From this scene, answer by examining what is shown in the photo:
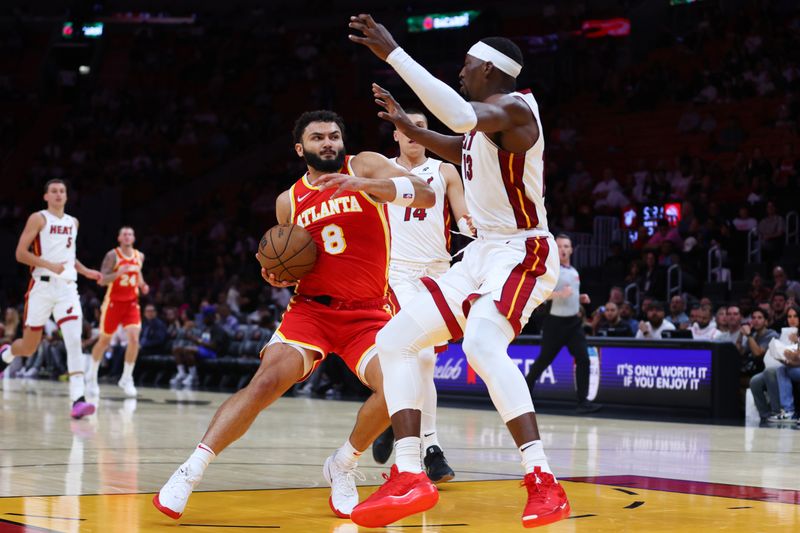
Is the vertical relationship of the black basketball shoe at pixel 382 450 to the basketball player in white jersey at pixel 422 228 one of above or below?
below

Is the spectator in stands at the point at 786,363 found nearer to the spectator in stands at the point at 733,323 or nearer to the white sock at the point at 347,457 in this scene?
the spectator in stands at the point at 733,323

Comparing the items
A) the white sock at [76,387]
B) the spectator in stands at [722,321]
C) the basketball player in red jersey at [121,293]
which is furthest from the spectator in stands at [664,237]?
the white sock at [76,387]

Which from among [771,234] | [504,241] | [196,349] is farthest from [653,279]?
[504,241]

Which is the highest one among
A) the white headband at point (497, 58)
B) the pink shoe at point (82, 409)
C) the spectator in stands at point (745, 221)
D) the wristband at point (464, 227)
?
the spectator in stands at point (745, 221)

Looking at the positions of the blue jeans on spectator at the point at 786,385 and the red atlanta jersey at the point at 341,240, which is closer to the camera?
the red atlanta jersey at the point at 341,240

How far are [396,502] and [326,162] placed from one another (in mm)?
1991

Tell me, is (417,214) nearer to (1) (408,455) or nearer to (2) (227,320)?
(1) (408,455)

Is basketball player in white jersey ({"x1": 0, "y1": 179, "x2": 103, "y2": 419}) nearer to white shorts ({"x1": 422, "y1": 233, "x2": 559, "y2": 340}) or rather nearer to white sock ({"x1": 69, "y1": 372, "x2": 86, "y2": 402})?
white sock ({"x1": 69, "y1": 372, "x2": 86, "y2": 402})

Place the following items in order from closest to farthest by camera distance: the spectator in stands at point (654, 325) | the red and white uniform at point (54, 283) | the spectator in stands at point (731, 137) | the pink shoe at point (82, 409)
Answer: the pink shoe at point (82, 409), the red and white uniform at point (54, 283), the spectator in stands at point (654, 325), the spectator in stands at point (731, 137)

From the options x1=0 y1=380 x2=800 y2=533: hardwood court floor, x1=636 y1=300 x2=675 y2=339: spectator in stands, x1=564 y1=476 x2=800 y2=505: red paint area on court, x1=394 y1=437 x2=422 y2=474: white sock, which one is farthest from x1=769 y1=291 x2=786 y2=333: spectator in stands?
x1=394 y1=437 x2=422 y2=474: white sock

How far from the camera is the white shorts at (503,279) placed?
16.7 feet

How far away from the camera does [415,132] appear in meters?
5.07

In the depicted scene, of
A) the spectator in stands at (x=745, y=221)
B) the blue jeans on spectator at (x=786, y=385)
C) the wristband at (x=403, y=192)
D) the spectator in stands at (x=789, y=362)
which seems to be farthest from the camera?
the spectator in stands at (x=745, y=221)

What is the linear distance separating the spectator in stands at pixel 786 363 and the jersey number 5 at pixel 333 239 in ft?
25.4
